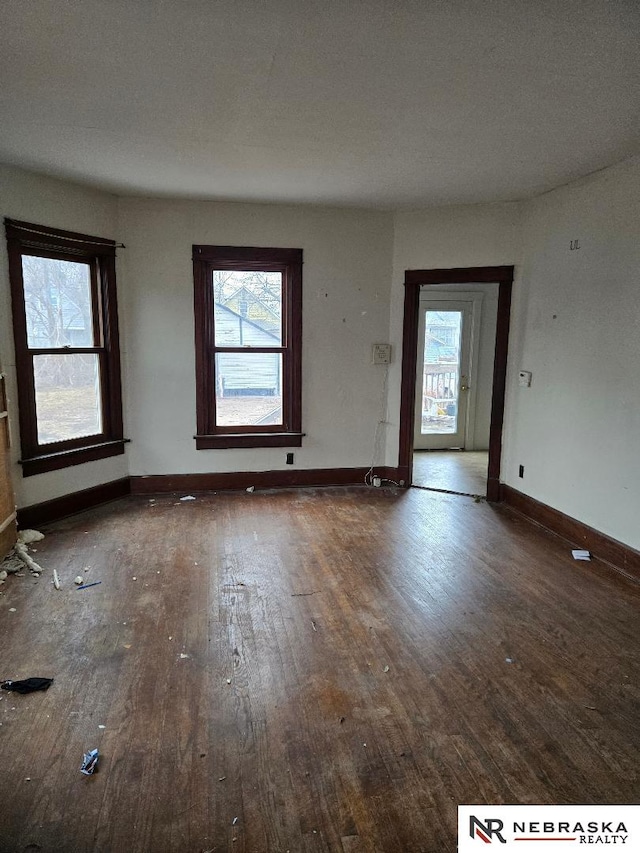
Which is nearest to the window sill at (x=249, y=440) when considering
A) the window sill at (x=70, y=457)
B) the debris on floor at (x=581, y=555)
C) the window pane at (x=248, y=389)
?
the window pane at (x=248, y=389)

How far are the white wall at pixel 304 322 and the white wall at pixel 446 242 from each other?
0.12 m

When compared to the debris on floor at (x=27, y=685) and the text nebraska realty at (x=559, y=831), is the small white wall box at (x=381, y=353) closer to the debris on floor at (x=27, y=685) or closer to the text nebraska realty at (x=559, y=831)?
the debris on floor at (x=27, y=685)

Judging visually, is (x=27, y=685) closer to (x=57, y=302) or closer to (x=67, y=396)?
(x=67, y=396)

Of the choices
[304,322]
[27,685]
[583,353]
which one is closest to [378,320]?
[304,322]

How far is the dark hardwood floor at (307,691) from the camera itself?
5.85 feet

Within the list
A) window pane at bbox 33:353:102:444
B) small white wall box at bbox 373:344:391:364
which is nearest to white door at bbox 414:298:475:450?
small white wall box at bbox 373:344:391:364

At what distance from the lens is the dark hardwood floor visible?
Answer: 1.78 meters

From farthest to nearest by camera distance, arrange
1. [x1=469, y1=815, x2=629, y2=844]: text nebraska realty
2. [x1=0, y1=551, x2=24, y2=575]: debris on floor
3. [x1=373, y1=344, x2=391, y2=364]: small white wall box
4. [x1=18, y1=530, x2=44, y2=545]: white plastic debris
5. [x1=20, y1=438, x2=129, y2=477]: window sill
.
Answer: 1. [x1=373, y1=344, x2=391, y2=364]: small white wall box
2. [x1=20, y1=438, x2=129, y2=477]: window sill
3. [x1=18, y1=530, x2=44, y2=545]: white plastic debris
4. [x1=0, y1=551, x2=24, y2=575]: debris on floor
5. [x1=469, y1=815, x2=629, y2=844]: text nebraska realty

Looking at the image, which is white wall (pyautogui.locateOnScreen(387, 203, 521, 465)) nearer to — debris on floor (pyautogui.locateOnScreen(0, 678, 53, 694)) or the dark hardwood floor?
the dark hardwood floor

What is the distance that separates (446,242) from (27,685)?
15.1 feet

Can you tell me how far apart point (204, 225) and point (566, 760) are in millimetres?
4716

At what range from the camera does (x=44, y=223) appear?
4.14 metres

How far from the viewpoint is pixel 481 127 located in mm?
2979

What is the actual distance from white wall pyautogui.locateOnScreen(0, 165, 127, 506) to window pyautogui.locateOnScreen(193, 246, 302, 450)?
0.89 metres
